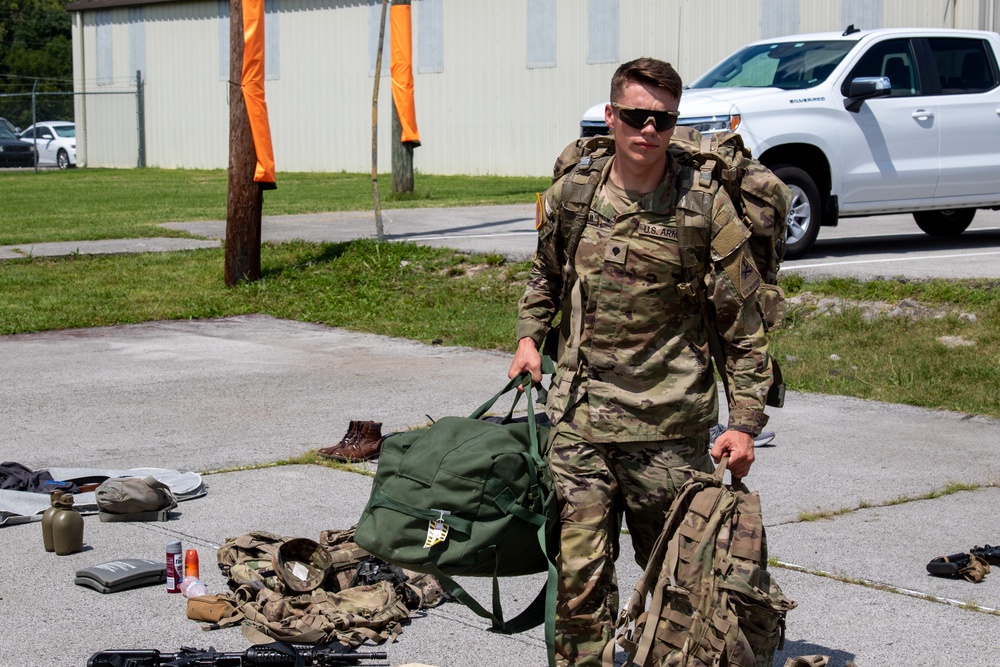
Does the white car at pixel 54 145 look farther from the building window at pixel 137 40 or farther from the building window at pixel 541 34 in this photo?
the building window at pixel 541 34

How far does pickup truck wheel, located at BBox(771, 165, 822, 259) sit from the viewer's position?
12391 millimetres

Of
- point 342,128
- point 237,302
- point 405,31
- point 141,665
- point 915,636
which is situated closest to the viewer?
point 141,665

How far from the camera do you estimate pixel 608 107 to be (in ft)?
12.6

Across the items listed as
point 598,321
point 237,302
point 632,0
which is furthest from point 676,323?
point 632,0

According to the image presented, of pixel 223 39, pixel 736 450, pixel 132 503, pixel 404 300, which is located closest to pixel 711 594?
pixel 736 450

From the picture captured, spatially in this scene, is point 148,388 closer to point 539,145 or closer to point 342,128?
point 539,145

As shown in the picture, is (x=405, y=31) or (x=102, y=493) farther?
(x=405, y=31)

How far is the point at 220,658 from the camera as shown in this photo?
428 centimetres

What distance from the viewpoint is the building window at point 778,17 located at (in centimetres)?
2764

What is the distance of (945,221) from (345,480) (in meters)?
10.3

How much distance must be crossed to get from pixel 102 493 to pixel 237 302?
7.41m

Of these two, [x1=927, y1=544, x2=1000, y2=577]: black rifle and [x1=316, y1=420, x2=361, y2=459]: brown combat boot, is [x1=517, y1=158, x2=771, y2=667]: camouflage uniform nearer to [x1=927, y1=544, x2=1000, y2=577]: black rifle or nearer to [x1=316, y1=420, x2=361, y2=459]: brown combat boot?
[x1=927, y1=544, x2=1000, y2=577]: black rifle

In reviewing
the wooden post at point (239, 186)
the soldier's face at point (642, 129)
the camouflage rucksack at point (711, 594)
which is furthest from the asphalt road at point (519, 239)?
the camouflage rucksack at point (711, 594)

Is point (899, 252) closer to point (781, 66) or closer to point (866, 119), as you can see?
point (866, 119)
